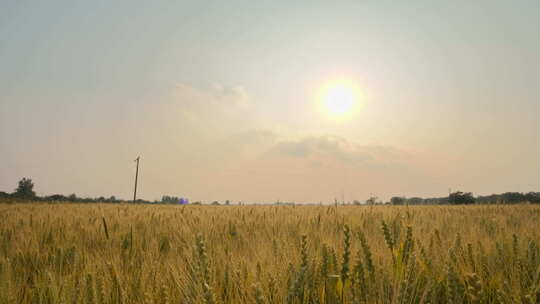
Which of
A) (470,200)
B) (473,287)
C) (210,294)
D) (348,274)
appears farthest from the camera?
(470,200)

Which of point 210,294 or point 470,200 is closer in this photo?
point 210,294

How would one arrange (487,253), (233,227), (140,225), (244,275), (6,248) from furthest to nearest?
(140,225) → (233,227) → (6,248) → (487,253) → (244,275)

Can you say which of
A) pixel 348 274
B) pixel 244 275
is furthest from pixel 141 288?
pixel 348 274

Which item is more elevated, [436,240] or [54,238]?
[436,240]

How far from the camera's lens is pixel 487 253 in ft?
6.23

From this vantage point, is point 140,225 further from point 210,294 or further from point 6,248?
point 210,294

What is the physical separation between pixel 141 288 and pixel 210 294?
0.60 meters

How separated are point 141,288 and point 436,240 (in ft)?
6.23

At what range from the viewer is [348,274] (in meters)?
1.27

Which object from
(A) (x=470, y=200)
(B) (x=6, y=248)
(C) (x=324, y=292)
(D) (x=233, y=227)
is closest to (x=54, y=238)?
(B) (x=6, y=248)

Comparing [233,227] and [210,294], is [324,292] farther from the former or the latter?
[233,227]

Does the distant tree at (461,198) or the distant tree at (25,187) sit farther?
the distant tree at (25,187)

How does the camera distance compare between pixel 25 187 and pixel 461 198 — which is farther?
pixel 25 187

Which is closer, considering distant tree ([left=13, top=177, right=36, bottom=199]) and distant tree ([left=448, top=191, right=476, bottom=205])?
distant tree ([left=448, top=191, right=476, bottom=205])
